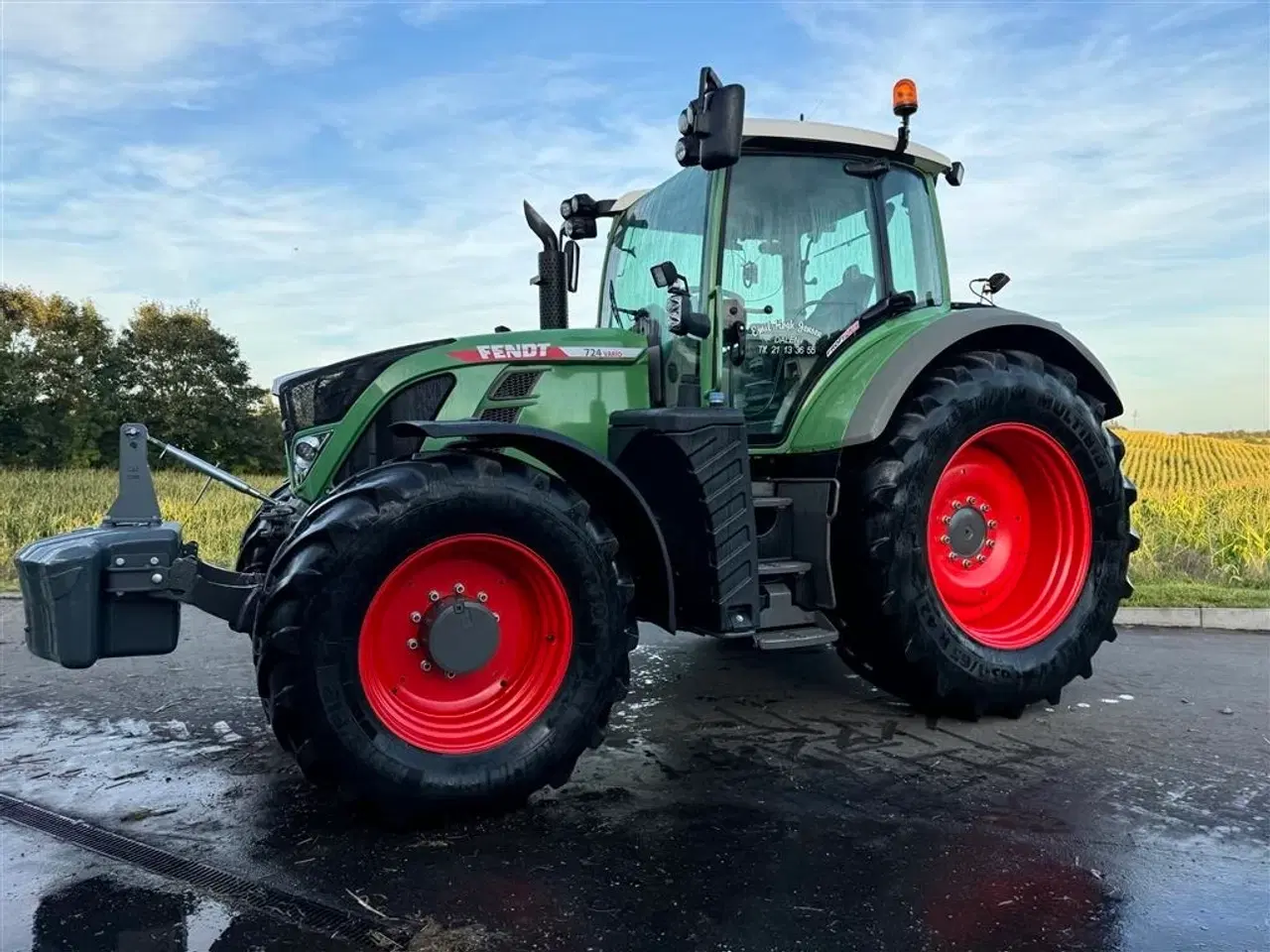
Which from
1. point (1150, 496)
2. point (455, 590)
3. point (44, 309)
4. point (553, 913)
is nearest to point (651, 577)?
point (455, 590)

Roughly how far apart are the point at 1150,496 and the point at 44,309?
29.9 m

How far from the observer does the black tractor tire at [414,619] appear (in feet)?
10.3

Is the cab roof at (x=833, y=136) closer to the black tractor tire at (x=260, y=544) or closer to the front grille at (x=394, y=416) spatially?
the front grille at (x=394, y=416)

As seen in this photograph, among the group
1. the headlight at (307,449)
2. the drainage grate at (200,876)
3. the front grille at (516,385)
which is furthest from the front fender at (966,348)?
the drainage grate at (200,876)

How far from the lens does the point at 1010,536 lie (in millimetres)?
4922

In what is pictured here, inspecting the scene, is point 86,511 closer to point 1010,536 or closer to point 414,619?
point 414,619

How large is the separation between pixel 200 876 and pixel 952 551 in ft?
10.9

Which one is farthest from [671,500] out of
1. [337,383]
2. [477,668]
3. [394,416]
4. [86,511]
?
[86,511]

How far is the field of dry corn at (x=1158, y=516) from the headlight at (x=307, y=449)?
5.58 m

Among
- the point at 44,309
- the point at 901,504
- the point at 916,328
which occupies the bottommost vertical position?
the point at 901,504

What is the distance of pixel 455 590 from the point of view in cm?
348

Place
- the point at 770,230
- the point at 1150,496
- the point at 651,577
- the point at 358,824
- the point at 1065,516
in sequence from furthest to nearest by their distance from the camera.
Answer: the point at 1150,496 < the point at 1065,516 < the point at 770,230 < the point at 651,577 < the point at 358,824

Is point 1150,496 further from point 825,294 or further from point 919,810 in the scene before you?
point 919,810

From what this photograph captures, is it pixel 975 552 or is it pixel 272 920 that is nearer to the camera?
pixel 272 920
